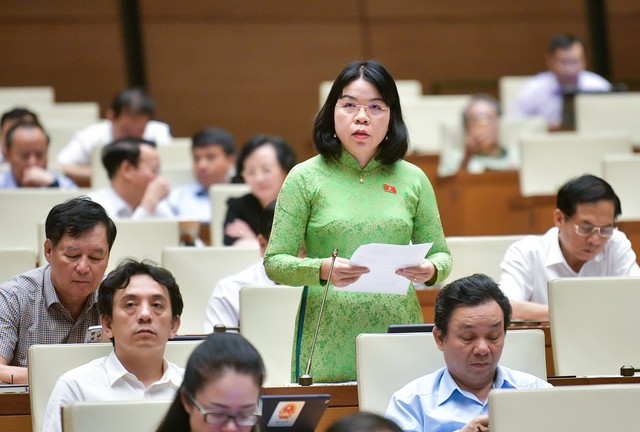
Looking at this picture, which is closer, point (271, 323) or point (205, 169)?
point (271, 323)

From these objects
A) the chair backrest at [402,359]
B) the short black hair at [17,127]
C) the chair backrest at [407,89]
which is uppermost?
the chair backrest at [407,89]

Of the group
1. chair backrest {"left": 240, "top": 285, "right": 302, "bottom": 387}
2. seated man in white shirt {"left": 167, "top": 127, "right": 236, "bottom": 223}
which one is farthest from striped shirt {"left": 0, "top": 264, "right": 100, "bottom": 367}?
seated man in white shirt {"left": 167, "top": 127, "right": 236, "bottom": 223}

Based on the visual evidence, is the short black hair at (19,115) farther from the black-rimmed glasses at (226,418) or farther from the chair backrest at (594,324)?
the black-rimmed glasses at (226,418)

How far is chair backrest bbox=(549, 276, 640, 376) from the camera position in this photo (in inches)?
144

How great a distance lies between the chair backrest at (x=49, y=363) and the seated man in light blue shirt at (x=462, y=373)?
0.76 metres

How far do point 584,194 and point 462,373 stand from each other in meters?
1.25

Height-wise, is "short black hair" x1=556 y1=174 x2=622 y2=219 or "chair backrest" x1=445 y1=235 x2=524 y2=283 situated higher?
"short black hair" x1=556 y1=174 x2=622 y2=219

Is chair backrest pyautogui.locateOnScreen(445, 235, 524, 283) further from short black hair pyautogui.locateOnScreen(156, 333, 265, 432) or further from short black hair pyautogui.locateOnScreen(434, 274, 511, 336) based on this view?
short black hair pyautogui.locateOnScreen(156, 333, 265, 432)

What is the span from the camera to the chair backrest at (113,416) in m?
2.56

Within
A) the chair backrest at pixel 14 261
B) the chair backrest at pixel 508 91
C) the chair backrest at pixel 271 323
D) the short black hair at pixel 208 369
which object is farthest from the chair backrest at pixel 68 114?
the short black hair at pixel 208 369

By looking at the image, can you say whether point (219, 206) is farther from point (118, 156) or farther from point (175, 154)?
point (175, 154)

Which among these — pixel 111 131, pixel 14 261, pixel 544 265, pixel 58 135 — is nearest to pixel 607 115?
pixel 111 131

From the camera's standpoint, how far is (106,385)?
9.73 feet

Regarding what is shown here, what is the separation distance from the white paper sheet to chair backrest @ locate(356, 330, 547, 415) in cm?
12
